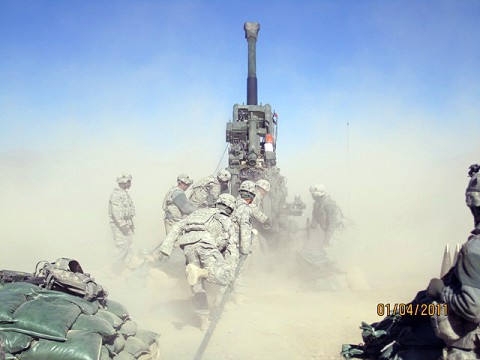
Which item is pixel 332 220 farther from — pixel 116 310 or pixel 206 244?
pixel 116 310

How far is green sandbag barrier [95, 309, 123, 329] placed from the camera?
11.0 ft

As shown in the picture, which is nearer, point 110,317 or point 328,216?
point 110,317

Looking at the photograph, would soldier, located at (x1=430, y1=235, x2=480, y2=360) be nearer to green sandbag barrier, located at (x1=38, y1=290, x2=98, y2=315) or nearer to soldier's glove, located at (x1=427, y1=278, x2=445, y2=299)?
soldier's glove, located at (x1=427, y1=278, x2=445, y2=299)

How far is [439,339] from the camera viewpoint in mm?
2561

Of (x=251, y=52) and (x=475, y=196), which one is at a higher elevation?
(x=251, y=52)

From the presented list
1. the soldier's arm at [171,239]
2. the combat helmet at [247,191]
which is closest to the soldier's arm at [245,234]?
the combat helmet at [247,191]

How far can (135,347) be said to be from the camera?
11.3ft

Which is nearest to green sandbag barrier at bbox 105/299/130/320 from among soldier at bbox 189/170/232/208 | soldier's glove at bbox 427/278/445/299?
soldier's glove at bbox 427/278/445/299

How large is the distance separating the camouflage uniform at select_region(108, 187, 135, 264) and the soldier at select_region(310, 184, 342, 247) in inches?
172

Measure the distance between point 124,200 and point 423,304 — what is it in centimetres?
738

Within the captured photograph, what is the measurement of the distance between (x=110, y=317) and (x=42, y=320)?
0.76 metres

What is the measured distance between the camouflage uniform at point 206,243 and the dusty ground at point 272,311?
0.60 meters

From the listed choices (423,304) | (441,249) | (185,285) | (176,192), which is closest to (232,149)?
(176,192)
